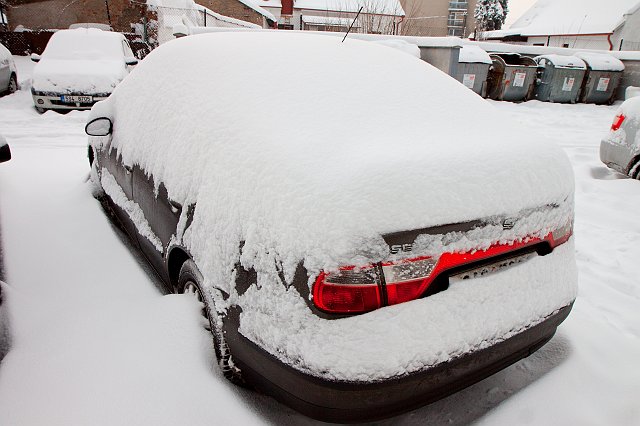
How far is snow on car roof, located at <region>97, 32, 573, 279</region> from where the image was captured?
1423mm

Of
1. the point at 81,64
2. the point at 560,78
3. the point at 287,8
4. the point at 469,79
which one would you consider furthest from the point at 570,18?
the point at 81,64

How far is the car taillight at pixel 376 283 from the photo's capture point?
1.37 metres

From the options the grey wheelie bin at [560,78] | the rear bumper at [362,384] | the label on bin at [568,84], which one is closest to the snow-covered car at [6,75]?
the rear bumper at [362,384]

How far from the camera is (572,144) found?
27.0 ft

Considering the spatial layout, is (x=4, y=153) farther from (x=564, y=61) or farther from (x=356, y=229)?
(x=564, y=61)

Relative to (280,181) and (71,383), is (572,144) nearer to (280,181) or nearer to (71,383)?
(280,181)

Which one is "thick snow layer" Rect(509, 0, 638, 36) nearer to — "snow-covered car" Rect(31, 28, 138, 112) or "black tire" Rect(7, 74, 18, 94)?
"snow-covered car" Rect(31, 28, 138, 112)

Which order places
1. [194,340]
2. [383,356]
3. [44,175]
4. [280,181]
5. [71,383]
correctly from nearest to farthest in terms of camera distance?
[383,356], [280,181], [71,383], [194,340], [44,175]

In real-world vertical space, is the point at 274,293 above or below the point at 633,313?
above

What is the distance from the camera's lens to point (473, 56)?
1309cm

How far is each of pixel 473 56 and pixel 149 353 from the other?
1356 cm

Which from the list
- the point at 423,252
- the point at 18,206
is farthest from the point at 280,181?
the point at 18,206

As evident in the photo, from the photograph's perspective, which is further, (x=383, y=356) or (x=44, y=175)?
(x=44, y=175)

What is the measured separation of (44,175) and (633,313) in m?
5.39
